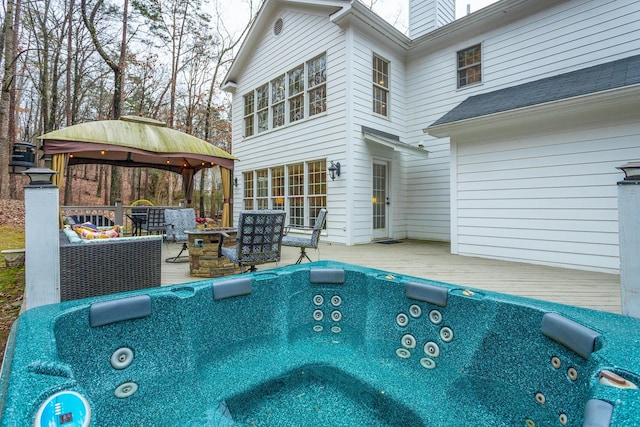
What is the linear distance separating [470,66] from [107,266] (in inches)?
300

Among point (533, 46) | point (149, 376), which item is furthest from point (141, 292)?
point (533, 46)

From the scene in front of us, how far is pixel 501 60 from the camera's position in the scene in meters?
6.34

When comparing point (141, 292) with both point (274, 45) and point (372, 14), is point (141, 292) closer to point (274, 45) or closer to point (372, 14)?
point (372, 14)

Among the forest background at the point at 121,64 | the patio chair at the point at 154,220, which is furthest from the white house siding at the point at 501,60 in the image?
the forest background at the point at 121,64

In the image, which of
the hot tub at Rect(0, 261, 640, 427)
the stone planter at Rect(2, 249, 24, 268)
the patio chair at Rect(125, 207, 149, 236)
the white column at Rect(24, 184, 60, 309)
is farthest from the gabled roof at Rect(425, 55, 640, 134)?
the stone planter at Rect(2, 249, 24, 268)

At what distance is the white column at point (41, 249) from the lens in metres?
2.03

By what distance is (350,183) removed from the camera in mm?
6469

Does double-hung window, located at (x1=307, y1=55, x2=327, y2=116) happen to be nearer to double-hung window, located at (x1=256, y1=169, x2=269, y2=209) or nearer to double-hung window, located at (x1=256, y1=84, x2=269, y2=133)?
double-hung window, located at (x1=256, y1=84, x2=269, y2=133)

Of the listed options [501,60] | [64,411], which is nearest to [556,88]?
[501,60]

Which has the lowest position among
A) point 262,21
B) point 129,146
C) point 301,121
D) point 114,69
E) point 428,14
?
point 129,146

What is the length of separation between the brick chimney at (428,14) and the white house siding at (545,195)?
4.32 meters

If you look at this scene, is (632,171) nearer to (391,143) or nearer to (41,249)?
(41,249)

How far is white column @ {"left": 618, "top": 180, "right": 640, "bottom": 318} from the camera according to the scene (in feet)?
5.90

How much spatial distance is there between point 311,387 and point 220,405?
582mm
